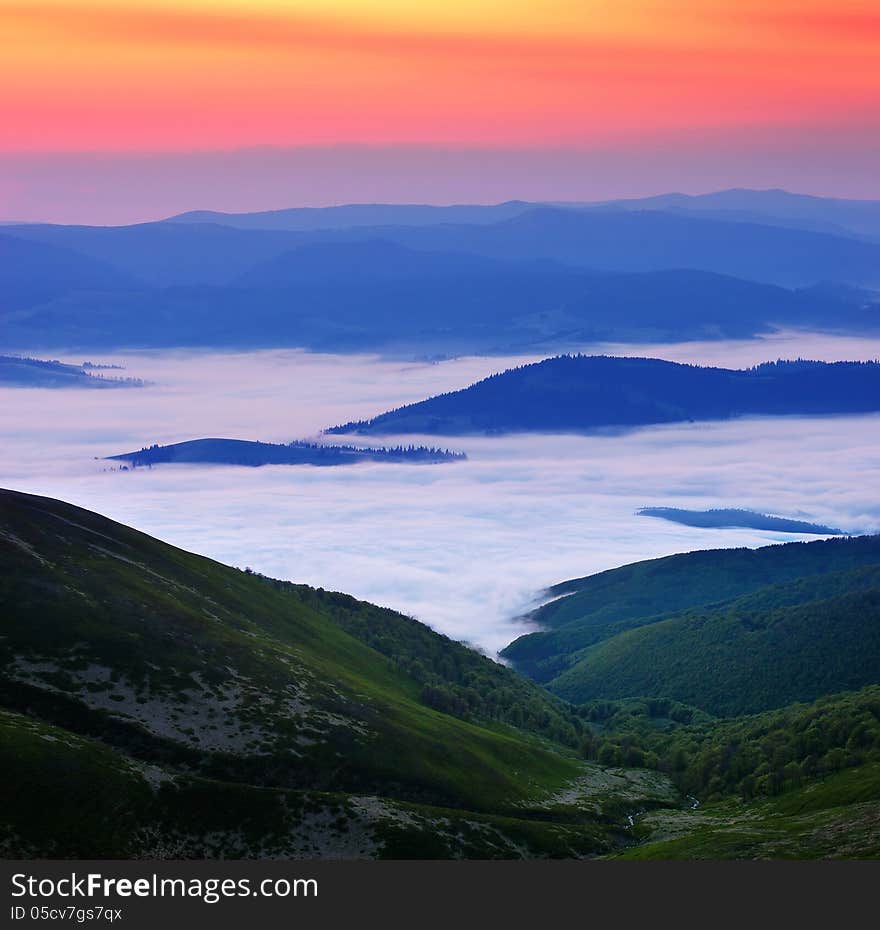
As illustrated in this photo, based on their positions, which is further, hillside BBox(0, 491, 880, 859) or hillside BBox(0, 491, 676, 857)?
hillside BBox(0, 491, 880, 859)

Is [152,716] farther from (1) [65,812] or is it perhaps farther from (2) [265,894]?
(2) [265,894]

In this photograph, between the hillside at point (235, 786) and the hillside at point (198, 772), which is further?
the hillside at point (235, 786)

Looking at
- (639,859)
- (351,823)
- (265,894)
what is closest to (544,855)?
(639,859)

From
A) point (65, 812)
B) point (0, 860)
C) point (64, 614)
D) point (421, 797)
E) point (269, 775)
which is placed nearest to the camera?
point (0, 860)

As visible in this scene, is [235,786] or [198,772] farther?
[198,772]

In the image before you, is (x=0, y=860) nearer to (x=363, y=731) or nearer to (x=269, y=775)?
(x=269, y=775)

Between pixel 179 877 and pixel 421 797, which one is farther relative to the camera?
pixel 421 797

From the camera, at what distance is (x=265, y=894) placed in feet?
416

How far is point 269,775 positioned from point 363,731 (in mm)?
29225

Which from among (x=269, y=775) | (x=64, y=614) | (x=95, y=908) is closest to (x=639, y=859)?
(x=269, y=775)

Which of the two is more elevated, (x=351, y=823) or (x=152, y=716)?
(x=152, y=716)

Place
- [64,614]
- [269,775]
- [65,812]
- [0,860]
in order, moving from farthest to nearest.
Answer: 1. [64,614]
2. [269,775]
3. [65,812]
4. [0,860]

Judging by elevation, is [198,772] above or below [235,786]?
above

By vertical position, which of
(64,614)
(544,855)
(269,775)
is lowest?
(544,855)
